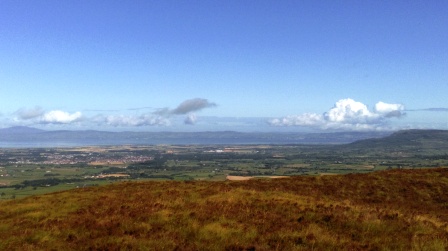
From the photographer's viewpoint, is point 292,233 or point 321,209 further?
point 321,209

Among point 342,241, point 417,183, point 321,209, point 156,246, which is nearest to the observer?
point 156,246

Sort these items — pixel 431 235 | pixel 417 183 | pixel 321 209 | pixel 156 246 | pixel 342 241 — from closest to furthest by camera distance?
pixel 156 246
pixel 342 241
pixel 431 235
pixel 321 209
pixel 417 183

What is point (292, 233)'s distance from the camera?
14.1 m

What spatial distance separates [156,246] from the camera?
40.8 feet

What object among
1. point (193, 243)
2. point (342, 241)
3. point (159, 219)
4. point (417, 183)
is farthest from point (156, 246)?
point (417, 183)

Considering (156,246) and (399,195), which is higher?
(156,246)

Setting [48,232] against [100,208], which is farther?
[100,208]

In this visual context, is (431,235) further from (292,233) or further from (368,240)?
(292,233)

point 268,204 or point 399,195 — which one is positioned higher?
point 268,204

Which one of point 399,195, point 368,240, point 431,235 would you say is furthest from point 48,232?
point 399,195

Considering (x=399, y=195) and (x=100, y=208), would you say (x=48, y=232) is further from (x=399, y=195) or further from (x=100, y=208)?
(x=399, y=195)

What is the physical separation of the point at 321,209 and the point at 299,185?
16186mm

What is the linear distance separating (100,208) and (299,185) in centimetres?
2132

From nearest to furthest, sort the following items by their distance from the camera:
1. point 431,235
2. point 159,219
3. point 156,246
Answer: point 156,246
point 431,235
point 159,219
